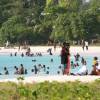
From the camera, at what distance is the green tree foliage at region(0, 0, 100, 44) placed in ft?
204

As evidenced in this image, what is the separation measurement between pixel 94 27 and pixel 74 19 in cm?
285

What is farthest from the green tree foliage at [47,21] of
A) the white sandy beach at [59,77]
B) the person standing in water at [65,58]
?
the person standing in water at [65,58]

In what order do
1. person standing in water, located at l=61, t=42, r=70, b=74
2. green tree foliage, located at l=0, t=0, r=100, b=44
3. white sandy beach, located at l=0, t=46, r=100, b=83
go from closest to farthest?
white sandy beach, located at l=0, t=46, r=100, b=83, person standing in water, located at l=61, t=42, r=70, b=74, green tree foliage, located at l=0, t=0, r=100, b=44

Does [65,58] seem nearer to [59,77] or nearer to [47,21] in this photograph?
[59,77]

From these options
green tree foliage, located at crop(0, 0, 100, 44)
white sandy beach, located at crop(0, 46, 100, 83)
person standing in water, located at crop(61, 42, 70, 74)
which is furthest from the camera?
green tree foliage, located at crop(0, 0, 100, 44)

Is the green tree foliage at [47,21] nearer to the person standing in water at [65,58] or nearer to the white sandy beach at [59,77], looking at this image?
the white sandy beach at [59,77]

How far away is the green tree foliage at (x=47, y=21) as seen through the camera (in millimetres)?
62281

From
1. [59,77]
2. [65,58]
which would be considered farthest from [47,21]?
[59,77]

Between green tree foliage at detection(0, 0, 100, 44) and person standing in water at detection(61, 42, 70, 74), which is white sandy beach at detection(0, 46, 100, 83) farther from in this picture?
green tree foliage at detection(0, 0, 100, 44)

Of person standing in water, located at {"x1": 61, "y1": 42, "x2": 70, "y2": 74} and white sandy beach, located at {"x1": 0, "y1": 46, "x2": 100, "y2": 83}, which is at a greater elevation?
person standing in water, located at {"x1": 61, "y1": 42, "x2": 70, "y2": 74}

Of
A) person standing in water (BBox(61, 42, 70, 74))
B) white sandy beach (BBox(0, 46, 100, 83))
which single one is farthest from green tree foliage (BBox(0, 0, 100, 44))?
person standing in water (BBox(61, 42, 70, 74))

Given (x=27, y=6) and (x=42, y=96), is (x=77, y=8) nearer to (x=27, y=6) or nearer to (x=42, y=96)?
(x=27, y=6)

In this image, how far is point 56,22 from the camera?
63906 millimetres

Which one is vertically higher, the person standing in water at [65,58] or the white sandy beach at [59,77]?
the person standing in water at [65,58]
